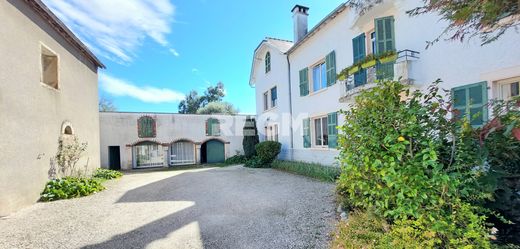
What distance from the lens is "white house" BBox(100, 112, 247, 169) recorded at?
16.1 m

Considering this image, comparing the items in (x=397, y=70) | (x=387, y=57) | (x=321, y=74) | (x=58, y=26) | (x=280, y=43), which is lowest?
(x=397, y=70)

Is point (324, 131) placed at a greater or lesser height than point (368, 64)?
lesser

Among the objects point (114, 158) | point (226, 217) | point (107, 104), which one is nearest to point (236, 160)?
point (114, 158)

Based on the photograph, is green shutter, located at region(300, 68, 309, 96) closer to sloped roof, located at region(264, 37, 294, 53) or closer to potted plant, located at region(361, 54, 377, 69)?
sloped roof, located at region(264, 37, 294, 53)

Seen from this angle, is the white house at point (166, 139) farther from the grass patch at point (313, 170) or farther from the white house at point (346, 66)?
the grass patch at point (313, 170)

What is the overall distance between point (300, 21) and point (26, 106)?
11.8 m

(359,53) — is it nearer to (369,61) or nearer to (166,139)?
(369,61)

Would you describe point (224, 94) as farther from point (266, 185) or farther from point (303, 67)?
point (266, 185)

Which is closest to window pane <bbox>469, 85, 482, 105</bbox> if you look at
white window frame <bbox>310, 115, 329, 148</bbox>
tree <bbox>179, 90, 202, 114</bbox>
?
white window frame <bbox>310, 115, 329, 148</bbox>

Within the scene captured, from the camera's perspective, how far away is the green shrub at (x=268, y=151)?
13367 millimetres

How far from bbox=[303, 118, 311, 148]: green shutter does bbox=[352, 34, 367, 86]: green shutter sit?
3.84 meters

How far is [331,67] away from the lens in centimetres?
974

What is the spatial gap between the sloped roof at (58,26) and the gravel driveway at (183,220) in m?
5.64

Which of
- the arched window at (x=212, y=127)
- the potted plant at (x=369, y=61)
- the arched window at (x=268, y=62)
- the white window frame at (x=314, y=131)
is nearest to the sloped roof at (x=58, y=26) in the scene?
the arched window at (x=212, y=127)
